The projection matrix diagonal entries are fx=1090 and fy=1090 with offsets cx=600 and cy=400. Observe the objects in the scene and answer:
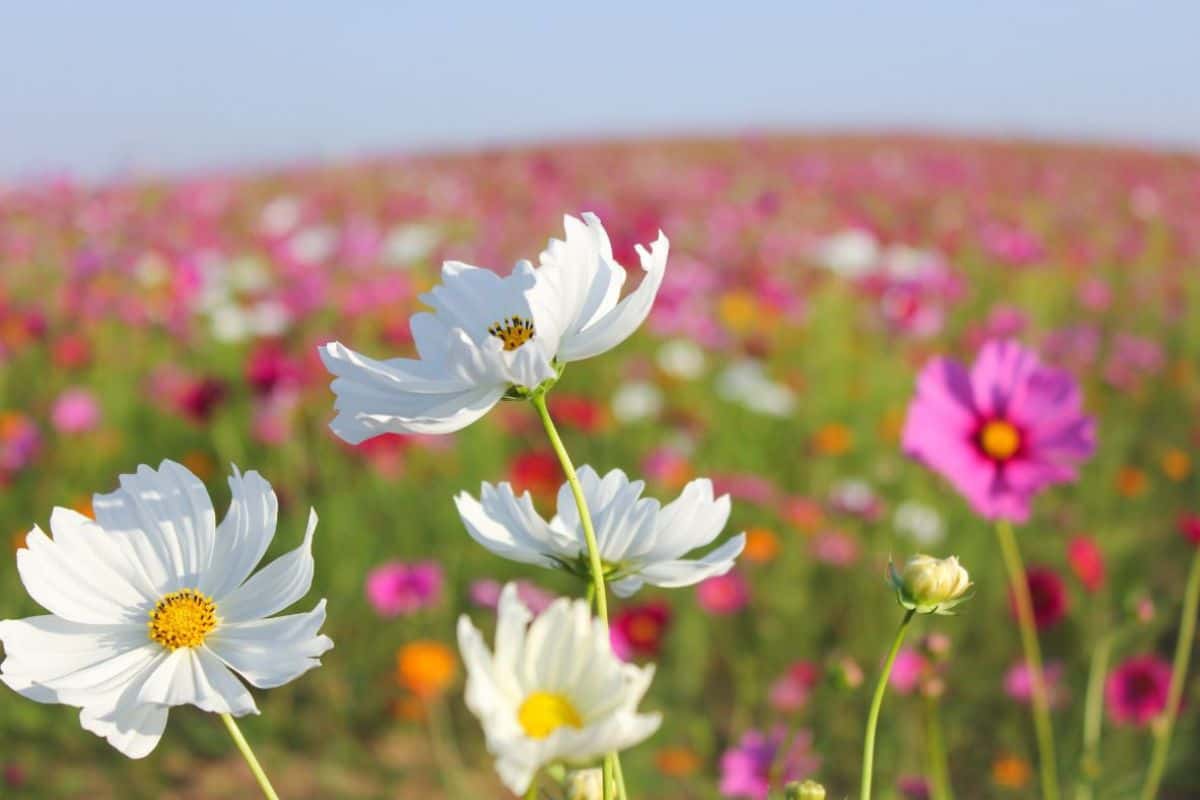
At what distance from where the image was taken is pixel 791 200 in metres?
5.13

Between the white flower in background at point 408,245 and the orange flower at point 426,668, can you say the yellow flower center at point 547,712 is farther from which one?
the white flower in background at point 408,245

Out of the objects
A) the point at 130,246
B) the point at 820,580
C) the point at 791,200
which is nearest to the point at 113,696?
the point at 820,580

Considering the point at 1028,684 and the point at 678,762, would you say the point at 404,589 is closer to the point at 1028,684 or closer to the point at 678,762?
the point at 678,762

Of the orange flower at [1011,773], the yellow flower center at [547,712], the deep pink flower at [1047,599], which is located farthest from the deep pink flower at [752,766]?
the yellow flower center at [547,712]

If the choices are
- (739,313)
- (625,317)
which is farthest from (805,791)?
(739,313)

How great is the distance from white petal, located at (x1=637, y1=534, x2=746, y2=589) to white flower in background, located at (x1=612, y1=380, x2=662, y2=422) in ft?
6.59

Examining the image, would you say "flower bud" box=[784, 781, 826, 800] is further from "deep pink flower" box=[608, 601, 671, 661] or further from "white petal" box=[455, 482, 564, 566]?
"deep pink flower" box=[608, 601, 671, 661]

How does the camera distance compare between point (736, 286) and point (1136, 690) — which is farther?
point (736, 286)

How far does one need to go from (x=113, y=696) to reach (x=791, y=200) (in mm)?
4937

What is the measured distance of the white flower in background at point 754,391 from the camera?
97.4 inches

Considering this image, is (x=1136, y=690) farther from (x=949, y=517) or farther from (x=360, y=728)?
(x=360, y=728)

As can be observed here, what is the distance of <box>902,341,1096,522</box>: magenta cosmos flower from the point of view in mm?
943

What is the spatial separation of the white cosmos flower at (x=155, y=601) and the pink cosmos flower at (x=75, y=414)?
1.99 m

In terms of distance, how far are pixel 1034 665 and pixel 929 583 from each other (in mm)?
799
